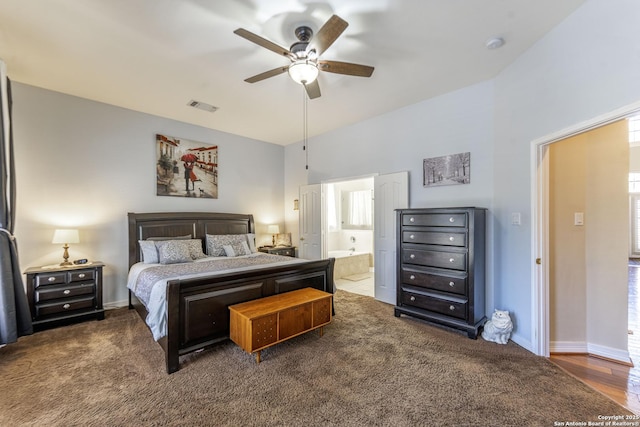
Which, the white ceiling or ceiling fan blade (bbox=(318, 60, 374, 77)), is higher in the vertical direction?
the white ceiling

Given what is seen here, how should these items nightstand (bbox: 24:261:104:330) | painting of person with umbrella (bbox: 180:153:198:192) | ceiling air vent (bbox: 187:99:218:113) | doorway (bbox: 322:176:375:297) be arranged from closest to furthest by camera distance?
nightstand (bbox: 24:261:104:330), ceiling air vent (bbox: 187:99:218:113), painting of person with umbrella (bbox: 180:153:198:192), doorway (bbox: 322:176:375:297)

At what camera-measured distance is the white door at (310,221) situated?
216 inches

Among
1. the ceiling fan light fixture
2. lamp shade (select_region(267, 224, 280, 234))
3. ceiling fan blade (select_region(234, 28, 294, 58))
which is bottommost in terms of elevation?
lamp shade (select_region(267, 224, 280, 234))

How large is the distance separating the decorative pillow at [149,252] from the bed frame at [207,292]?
26 cm

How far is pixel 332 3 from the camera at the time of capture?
2.15 meters

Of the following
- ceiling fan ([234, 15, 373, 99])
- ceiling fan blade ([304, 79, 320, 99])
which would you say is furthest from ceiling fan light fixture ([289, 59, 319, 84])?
ceiling fan blade ([304, 79, 320, 99])

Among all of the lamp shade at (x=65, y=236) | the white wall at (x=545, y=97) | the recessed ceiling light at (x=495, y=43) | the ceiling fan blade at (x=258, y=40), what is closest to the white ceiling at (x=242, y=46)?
the recessed ceiling light at (x=495, y=43)

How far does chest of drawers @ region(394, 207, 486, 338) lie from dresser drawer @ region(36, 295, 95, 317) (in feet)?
13.3

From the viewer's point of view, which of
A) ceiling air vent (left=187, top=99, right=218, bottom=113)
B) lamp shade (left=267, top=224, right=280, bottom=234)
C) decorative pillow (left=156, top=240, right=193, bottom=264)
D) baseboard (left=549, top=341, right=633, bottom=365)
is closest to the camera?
baseboard (left=549, top=341, right=633, bottom=365)

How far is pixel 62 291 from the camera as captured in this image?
333 cm

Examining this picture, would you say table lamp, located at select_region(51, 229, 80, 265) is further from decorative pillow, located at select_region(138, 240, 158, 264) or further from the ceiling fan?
the ceiling fan

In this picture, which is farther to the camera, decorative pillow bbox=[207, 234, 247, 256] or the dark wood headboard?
decorative pillow bbox=[207, 234, 247, 256]

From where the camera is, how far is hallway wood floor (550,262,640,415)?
209cm

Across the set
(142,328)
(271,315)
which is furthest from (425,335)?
(142,328)
